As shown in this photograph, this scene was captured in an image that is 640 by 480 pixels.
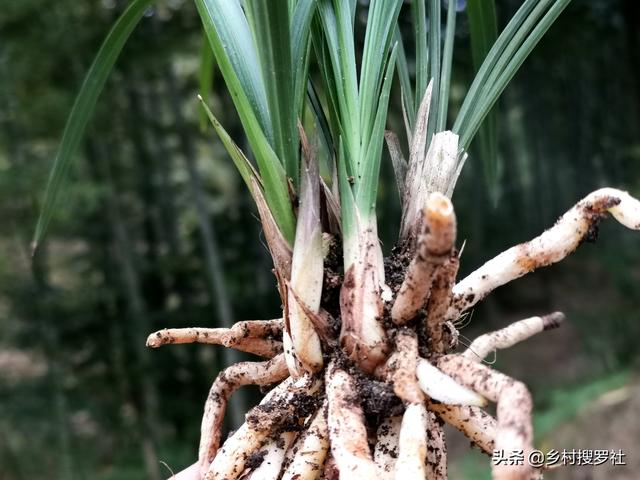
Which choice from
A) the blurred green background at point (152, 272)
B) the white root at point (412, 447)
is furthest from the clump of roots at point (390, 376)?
the blurred green background at point (152, 272)

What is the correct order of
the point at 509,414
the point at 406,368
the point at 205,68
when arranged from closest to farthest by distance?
1. the point at 509,414
2. the point at 406,368
3. the point at 205,68

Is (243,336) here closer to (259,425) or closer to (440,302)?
(259,425)

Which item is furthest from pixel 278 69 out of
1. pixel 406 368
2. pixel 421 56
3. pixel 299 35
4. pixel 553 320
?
pixel 553 320

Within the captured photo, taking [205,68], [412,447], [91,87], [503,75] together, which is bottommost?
[412,447]

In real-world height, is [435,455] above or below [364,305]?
below

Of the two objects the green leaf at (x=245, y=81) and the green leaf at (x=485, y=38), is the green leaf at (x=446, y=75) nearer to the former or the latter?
the green leaf at (x=485, y=38)

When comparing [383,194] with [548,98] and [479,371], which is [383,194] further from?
[479,371]

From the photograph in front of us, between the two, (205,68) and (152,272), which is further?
(152,272)
